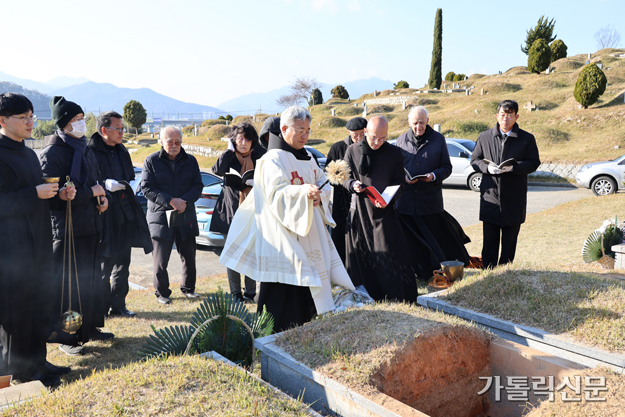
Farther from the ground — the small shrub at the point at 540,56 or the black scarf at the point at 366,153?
the small shrub at the point at 540,56

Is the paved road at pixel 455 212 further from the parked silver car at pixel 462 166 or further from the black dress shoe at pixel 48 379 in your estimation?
the black dress shoe at pixel 48 379

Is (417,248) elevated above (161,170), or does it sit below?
below

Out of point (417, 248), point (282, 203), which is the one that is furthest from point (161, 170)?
point (417, 248)

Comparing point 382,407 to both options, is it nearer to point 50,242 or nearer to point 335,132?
Answer: point 50,242

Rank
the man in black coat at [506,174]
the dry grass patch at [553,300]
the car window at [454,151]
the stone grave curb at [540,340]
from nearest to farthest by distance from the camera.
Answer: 1. the stone grave curb at [540,340]
2. the dry grass patch at [553,300]
3. the man in black coat at [506,174]
4. the car window at [454,151]

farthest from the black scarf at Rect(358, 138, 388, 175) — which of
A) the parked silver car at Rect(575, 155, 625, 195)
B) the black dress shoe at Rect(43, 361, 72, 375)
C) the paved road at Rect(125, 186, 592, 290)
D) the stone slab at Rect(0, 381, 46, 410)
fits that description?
the parked silver car at Rect(575, 155, 625, 195)

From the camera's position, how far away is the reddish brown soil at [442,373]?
280 cm

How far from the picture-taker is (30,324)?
3.44 m

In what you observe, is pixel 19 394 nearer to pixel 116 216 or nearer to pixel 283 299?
pixel 283 299

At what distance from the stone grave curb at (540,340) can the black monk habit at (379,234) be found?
0.79m

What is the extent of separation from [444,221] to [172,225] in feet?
11.0

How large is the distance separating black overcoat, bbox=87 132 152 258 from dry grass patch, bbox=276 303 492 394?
2.52m

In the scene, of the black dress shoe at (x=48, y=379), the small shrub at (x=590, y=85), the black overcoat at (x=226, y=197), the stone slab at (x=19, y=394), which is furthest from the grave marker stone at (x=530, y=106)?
the stone slab at (x=19, y=394)

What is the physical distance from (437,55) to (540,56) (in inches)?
509
